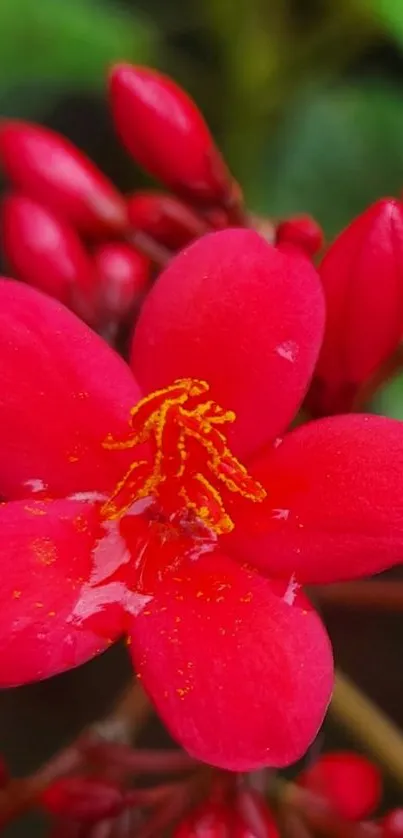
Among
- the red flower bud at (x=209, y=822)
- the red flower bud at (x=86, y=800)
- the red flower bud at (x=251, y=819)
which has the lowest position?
the red flower bud at (x=86, y=800)

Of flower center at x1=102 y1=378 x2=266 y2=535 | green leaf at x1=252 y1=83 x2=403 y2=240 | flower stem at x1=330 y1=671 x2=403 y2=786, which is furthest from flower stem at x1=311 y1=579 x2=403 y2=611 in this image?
green leaf at x1=252 y1=83 x2=403 y2=240

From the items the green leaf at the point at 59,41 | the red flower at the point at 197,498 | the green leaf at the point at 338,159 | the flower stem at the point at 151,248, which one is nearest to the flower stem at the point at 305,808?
the red flower at the point at 197,498

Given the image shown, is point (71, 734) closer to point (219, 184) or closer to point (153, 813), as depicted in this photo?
point (153, 813)

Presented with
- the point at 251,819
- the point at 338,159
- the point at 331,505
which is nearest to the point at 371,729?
the point at 251,819

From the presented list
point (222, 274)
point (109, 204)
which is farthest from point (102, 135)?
point (222, 274)

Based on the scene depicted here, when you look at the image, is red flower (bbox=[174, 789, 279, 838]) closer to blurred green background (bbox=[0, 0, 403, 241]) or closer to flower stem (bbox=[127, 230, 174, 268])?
flower stem (bbox=[127, 230, 174, 268])

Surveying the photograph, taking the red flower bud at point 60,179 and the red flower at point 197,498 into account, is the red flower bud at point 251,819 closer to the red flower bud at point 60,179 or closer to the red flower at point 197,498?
the red flower at point 197,498

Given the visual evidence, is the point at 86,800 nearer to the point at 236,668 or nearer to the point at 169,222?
the point at 236,668
